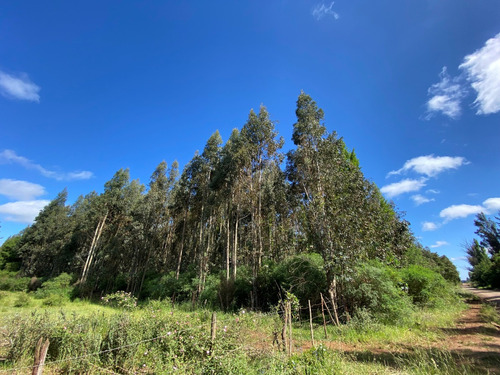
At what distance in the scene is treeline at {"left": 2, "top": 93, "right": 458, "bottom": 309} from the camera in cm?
1038

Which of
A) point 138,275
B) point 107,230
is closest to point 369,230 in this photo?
point 138,275

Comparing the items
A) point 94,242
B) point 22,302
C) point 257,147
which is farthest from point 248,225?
point 22,302

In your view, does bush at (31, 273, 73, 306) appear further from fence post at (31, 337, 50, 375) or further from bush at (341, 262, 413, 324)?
bush at (341, 262, 413, 324)

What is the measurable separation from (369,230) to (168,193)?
723 inches

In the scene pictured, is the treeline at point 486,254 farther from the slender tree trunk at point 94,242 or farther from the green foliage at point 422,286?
the slender tree trunk at point 94,242

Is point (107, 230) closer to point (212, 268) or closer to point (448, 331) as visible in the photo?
point (212, 268)

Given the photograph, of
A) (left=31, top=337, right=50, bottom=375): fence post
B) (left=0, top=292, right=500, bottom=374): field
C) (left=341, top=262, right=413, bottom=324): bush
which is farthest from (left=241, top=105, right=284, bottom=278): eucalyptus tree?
(left=31, top=337, right=50, bottom=375): fence post

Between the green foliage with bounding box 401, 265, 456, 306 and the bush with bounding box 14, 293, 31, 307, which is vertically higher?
the green foliage with bounding box 401, 265, 456, 306

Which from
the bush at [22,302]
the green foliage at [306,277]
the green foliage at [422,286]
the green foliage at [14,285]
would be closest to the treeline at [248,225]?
the green foliage at [306,277]

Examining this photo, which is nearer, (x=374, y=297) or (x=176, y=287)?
(x=374, y=297)

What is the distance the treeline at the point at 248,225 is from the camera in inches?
409

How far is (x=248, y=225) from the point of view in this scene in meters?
18.7

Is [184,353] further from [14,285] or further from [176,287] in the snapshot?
[14,285]

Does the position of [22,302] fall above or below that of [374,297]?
below
